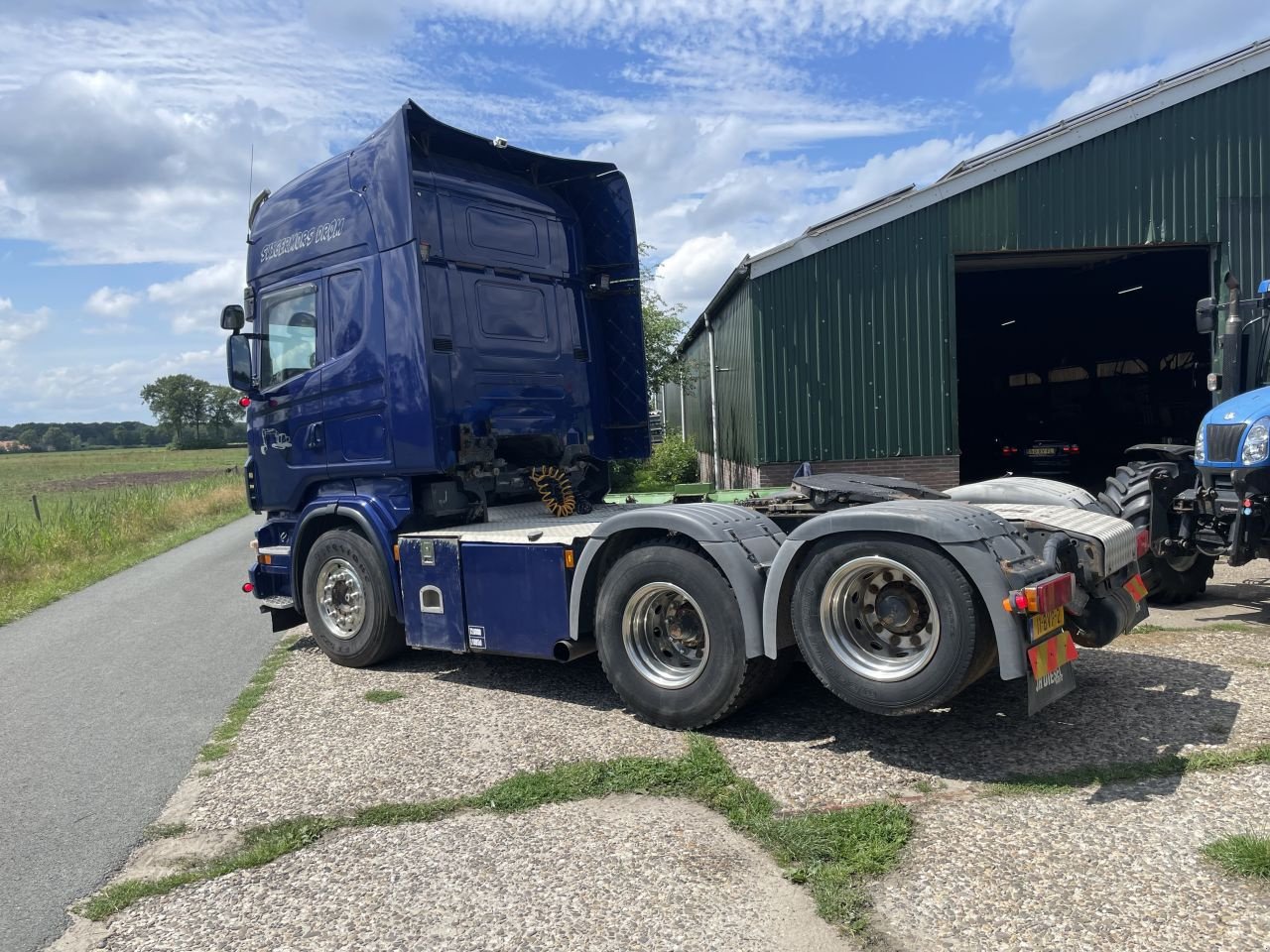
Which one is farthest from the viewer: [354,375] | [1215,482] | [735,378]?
[735,378]

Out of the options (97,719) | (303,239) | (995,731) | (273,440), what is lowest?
(97,719)

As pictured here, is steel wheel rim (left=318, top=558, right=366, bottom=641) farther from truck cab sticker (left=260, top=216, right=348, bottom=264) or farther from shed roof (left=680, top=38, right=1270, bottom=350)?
shed roof (left=680, top=38, right=1270, bottom=350)

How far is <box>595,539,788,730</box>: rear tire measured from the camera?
197 inches

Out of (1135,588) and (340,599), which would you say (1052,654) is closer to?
(1135,588)

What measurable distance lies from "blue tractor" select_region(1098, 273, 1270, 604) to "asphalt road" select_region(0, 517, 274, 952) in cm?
696

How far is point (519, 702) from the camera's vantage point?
20.4ft

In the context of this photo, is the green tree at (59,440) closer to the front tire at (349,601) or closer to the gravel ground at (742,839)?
the front tire at (349,601)

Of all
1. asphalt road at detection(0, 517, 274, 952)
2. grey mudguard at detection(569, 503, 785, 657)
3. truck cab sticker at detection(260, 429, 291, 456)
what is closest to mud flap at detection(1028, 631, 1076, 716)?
grey mudguard at detection(569, 503, 785, 657)

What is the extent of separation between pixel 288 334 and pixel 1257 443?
7.24 meters

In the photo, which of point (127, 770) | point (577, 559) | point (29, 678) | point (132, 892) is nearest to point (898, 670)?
point (577, 559)

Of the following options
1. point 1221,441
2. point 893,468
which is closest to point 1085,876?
point 1221,441

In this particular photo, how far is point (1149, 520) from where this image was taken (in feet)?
23.7

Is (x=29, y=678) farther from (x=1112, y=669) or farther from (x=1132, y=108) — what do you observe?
(x=1132, y=108)

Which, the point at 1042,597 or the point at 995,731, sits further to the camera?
the point at 995,731
